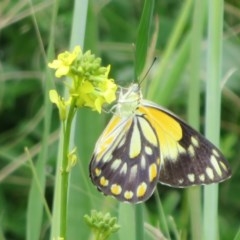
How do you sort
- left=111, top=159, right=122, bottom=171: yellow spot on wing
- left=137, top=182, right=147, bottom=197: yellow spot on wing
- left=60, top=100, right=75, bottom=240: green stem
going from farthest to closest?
left=111, top=159, right=122, bottom=171: yellow spot on wing < left=137, top=182, right=147, bottom=197: yellow spot on wing < left=60, top=100, right=75, bottom=240: green stem

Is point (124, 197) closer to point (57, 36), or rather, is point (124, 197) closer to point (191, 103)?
point (191, 103)

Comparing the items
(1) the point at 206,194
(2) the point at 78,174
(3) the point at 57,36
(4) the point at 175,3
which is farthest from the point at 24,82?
A: (1) the point at 206,194

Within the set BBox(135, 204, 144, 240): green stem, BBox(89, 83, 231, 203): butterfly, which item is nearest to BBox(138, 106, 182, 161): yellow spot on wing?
BBox(89, 83, 231, 203): butterfly

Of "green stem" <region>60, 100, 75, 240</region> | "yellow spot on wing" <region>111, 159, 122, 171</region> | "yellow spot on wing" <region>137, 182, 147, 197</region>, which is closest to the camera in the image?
"green stem" <region>60, 100, 75, 240</region>

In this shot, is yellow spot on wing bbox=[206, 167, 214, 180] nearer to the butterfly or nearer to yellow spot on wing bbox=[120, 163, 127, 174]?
the butterfly

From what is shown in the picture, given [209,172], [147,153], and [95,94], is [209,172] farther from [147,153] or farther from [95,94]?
[95,94]

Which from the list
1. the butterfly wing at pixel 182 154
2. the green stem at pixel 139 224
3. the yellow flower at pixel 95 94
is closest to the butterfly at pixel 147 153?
the butterfly wing at pixel 182 154

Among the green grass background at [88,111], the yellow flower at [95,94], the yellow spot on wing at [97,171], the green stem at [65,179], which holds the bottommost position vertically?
the green stem at [65,179]

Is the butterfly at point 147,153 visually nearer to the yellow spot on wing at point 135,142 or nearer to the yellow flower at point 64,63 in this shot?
the yellow spot on wing at point 135,142
